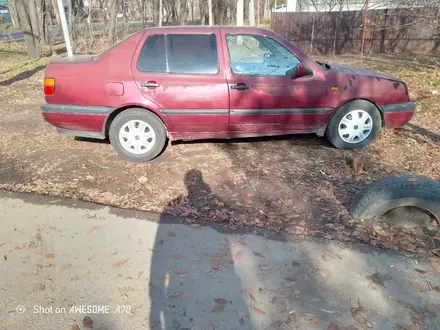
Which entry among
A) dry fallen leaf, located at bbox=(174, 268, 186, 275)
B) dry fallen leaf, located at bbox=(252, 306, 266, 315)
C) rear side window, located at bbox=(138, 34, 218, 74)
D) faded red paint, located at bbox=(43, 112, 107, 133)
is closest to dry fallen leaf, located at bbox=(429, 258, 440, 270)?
dry fallen leaf, located at bbox=(252, 306, 266, 315)

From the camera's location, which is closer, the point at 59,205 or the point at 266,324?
the point at 266,324

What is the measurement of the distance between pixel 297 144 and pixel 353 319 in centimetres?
321

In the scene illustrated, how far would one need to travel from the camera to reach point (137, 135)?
15.1 ft

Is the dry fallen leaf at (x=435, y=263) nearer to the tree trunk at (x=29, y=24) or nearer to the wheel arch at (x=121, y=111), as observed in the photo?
the wheel arch at (x=121, y=111)

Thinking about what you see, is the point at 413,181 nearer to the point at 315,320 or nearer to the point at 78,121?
the point at 315,320

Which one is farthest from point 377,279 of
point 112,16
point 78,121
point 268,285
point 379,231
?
point 112,16

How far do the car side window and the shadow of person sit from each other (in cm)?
223

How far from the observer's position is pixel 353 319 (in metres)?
2.33

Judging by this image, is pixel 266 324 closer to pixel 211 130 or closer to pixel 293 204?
pixel 293 204

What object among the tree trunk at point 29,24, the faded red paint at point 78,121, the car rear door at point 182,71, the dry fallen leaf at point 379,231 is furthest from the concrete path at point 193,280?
the tree trunk at point 29,24

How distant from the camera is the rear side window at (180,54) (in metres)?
4.39

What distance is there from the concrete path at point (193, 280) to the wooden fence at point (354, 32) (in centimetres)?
1442

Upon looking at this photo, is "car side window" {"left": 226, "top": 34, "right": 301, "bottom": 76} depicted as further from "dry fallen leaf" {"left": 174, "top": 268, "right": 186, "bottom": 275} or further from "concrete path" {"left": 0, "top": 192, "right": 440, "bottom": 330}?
"dry fallen leaf" {"left": 174, "top": 268, "right": 186, "bottom": 275}

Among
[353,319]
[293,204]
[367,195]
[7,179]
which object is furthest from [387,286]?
[7,179]
